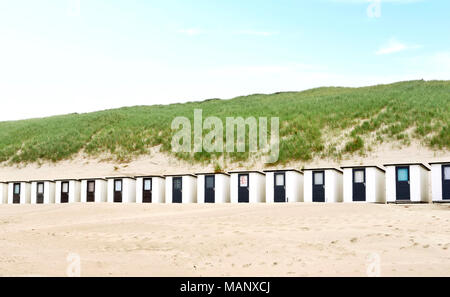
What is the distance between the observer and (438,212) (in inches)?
725

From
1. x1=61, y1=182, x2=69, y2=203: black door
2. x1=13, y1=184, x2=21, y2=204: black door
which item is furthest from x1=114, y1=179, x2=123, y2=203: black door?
x1=13, y1=184, x2=21, y2=204: black door

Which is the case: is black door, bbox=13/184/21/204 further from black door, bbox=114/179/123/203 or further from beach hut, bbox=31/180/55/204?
black door, bbox=114/179/123/203

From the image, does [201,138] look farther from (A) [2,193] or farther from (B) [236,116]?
(A) [2,193]

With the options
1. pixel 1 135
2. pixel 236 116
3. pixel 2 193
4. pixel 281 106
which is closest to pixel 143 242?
pixel 2 193

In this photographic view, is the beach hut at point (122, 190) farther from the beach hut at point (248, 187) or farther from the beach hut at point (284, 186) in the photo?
the beach hut at point (284, 186)

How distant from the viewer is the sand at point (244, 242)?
11.2 meters

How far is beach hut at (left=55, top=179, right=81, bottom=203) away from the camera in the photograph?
2977 cm

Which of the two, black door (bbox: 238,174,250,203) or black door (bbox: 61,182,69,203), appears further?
black door (bbox: 61,182,69,203)

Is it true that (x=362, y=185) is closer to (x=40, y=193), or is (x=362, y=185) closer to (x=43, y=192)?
(x=43, y=192)

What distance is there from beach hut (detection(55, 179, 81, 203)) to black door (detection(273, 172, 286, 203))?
11.0m

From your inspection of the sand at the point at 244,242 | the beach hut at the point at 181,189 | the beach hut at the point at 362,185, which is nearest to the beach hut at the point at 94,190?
the beach hut at the point at 181,189

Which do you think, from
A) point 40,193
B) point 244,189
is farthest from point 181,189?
point 40,193

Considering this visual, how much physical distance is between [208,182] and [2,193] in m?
13.7

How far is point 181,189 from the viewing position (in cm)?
2656
